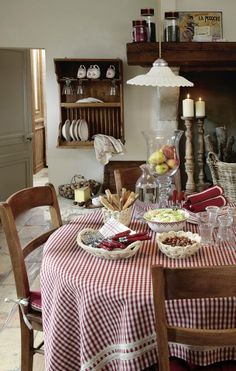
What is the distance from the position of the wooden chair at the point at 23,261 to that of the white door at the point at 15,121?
3226mm

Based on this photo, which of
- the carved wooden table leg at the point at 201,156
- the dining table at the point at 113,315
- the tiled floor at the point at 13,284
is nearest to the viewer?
the dining table at the point at 113,315

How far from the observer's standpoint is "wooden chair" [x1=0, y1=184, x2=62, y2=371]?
6.68 ft

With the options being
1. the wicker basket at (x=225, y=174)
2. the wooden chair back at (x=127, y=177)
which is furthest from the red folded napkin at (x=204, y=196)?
the wicker basket at (x=225, y=174)

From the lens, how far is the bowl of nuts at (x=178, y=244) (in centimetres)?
183

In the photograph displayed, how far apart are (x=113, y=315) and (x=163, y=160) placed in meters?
1.02

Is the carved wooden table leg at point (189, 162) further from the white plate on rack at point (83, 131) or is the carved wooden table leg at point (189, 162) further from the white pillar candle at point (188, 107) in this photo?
the white plate on rack at point (83, 131)

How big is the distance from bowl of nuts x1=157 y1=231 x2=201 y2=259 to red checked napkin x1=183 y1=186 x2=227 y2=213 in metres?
0.40

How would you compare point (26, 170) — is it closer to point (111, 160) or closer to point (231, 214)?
point (111, 160)

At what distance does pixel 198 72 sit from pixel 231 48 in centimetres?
64

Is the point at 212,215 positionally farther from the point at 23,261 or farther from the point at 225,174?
the point at 225,174

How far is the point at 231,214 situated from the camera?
211 cm

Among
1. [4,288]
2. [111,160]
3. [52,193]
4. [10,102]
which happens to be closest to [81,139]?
[111,160]

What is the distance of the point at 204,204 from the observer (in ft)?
7.91

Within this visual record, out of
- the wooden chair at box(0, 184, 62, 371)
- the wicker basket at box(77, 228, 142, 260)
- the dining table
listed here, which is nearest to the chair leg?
the wooden chair at box(0, 184, 62, 371)
